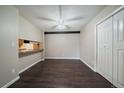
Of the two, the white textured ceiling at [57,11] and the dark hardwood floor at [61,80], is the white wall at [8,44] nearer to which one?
the dark hardwood floor at [61,80]

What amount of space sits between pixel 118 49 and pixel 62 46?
5.55 meters

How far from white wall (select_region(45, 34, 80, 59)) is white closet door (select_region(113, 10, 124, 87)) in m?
5.13

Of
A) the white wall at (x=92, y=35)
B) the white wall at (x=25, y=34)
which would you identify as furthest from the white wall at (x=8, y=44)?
the white wall at (x=92, y=35)

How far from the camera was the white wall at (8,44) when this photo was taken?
222cm

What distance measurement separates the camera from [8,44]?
8.09ft

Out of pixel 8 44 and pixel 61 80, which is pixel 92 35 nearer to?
pixel 61 80

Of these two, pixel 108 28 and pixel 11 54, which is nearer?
pixel 11 54

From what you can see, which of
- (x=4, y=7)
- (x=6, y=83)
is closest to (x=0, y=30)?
(x=4, y=7)

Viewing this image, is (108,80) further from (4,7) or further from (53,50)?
(53,50)

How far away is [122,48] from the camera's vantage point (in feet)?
6.92

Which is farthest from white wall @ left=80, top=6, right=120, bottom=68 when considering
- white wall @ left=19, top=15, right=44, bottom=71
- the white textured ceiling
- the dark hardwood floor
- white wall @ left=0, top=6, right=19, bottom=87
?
white wall @ left=19, top=15, right=44, bottom=71

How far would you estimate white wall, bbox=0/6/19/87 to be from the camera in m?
2.22
